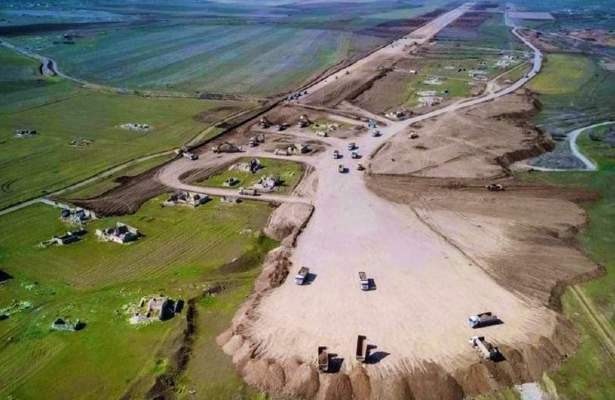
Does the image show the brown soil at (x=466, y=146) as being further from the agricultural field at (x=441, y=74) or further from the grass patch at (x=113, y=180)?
the grass patch at (x=113, y=180)

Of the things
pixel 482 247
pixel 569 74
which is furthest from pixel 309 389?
pixel 569 74

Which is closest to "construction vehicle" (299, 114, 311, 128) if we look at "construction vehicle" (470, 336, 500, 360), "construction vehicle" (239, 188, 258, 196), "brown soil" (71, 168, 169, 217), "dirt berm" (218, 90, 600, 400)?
"dirt berm" (218, 90, 600, 400)

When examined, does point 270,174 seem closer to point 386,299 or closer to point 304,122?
point 304,122

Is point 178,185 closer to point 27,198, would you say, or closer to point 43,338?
point 27,198

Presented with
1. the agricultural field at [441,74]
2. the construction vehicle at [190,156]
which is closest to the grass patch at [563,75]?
the agricultural field at [441,74]

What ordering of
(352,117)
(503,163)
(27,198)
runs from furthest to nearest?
1. (352,117)
2. (503,163)
3. (27,198)

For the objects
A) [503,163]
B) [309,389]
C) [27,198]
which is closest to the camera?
[309,389]

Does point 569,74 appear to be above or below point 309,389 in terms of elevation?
above
